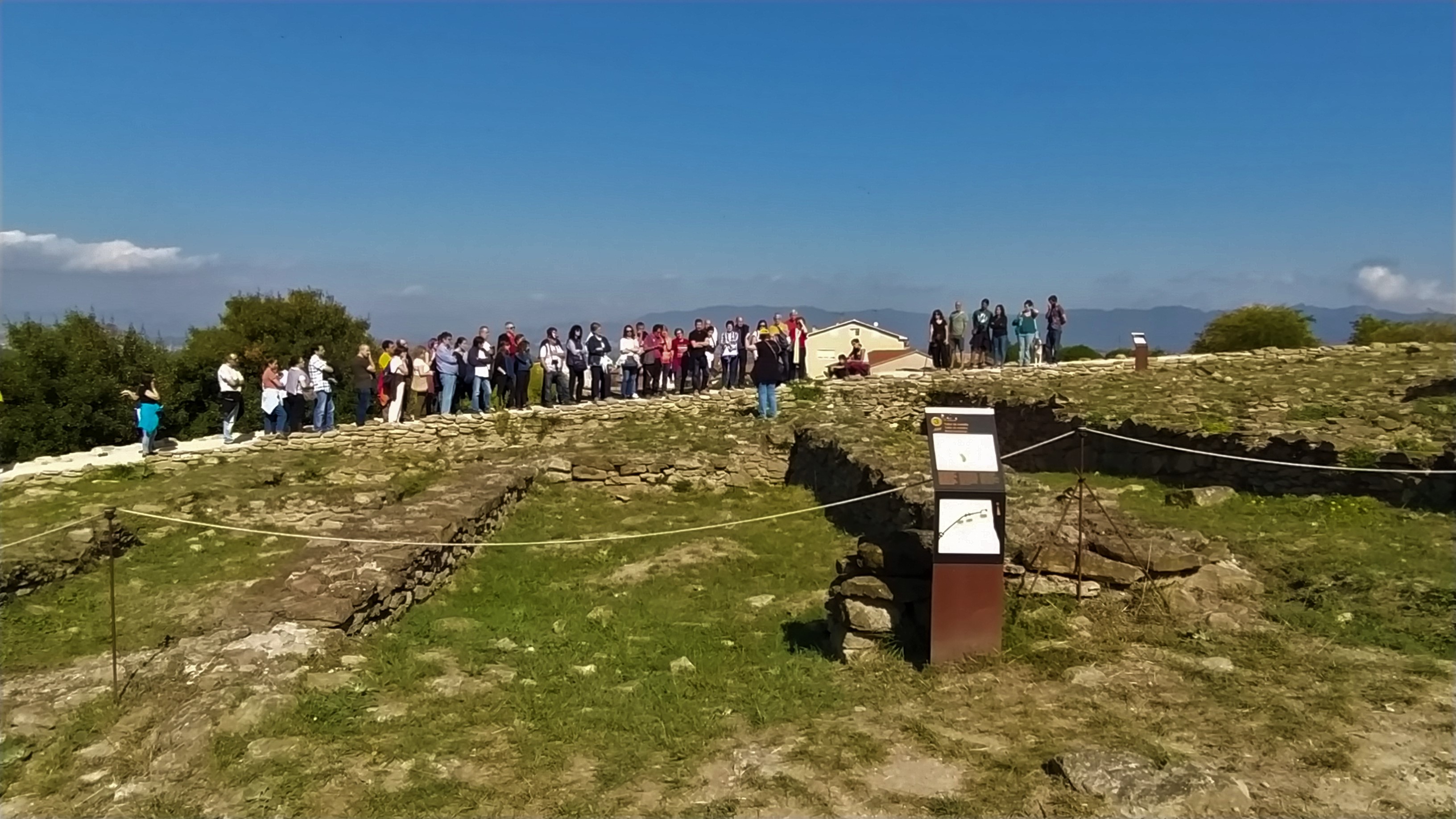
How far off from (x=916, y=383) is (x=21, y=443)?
24.5 meters

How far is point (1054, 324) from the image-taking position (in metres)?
25.9

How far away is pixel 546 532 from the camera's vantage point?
1242 centimetres

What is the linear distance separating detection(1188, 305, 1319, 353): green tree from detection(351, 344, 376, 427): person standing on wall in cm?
2594

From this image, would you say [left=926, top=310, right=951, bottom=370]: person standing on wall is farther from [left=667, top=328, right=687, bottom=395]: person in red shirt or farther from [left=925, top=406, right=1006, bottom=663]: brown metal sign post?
[left=925, top=406, right=1006, bottom=663]: brown metal sign post

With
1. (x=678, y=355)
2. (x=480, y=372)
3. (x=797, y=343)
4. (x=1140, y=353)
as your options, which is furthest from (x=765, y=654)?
(x=1140, y=353)

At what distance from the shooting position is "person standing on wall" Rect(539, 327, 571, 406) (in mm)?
20453

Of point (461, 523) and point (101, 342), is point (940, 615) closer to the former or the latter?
point (461, 523)

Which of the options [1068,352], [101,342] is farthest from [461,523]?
[1068,352]

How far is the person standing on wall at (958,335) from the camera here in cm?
2531

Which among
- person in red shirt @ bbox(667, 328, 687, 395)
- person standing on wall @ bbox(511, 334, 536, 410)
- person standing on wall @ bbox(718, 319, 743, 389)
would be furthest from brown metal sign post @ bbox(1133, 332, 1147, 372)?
person standing on wall @ bbox(511, 334, 536, 410)

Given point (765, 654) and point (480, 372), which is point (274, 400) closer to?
point (480, 372)

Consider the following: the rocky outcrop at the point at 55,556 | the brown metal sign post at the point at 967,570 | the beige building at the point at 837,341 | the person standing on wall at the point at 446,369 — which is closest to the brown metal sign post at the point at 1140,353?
the person standing on wall at the point at 446,369

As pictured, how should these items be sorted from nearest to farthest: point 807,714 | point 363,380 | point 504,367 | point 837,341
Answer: point 807,714, point 363,380, point 504,367, point 837,341

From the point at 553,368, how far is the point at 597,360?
39.9 inches
